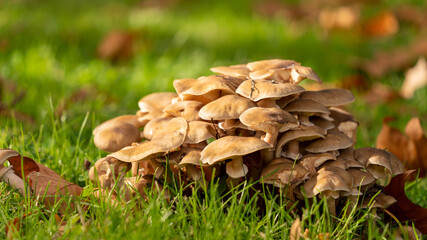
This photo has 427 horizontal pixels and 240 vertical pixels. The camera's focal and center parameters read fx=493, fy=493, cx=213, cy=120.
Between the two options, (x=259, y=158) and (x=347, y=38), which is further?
(x=347, y=38)

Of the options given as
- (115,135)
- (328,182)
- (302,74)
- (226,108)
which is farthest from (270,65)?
(115,135)

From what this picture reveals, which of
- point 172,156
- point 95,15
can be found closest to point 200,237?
point 172,156

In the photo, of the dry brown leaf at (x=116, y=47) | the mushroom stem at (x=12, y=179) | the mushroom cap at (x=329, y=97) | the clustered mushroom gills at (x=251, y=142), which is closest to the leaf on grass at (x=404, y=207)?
the clustered mushroom gills at (x=251, y=142)

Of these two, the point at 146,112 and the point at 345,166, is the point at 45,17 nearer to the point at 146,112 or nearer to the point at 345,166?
the point at 146,112

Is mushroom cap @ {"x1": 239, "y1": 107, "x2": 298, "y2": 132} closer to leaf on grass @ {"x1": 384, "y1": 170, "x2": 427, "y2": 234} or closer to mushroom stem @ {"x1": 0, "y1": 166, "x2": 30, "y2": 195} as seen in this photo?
leaf on grass @ {"x1": 384, "y1": 170, "x2": 427, "y2": 234}

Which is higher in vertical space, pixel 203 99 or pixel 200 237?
pixel 203 99

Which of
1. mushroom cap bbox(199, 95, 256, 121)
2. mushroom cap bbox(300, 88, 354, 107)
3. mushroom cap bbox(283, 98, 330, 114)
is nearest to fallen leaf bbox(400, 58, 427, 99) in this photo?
mushroom cap bbox(300, 88, 354, 107)

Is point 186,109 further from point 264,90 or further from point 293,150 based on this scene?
point 293,150
